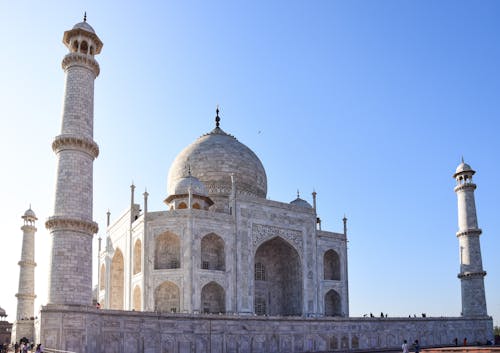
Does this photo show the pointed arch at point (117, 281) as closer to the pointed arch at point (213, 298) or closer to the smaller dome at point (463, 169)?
the pointed arch at point (213, 298)

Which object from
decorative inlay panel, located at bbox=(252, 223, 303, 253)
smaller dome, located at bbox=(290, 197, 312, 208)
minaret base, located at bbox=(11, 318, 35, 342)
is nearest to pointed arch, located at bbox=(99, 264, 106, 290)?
minaret base, located at bbox=(11, 318, 35, 342)

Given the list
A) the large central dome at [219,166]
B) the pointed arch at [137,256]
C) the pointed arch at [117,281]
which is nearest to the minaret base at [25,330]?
the pointed arch at [137,256]

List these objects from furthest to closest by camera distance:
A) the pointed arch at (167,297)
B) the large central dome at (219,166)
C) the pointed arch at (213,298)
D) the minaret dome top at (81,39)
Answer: the large central dome at (219,166), the pointed arch at (213,298), the pointed arch at (167,297), the minaret dome top at (81,39)

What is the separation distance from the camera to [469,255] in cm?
3077

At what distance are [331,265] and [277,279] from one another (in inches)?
131

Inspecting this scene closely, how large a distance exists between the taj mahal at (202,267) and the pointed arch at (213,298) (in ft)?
0.15

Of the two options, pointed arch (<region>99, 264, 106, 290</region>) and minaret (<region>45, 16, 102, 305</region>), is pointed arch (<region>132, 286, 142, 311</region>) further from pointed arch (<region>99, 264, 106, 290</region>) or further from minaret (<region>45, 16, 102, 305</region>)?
minaret (<region>45, 16, 102, 305</region>)

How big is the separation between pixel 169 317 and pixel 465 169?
65.3 feet

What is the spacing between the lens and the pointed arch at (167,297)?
24.7 metres

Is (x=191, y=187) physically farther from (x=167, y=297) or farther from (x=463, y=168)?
(x=463, y=168)

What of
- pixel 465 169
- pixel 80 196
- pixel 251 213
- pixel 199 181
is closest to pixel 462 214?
pixel 465 169

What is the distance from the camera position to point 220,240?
26.3 metres

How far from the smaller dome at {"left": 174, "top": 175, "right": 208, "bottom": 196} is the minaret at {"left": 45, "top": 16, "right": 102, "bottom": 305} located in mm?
9282

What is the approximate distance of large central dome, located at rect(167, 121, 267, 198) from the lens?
102 feet
